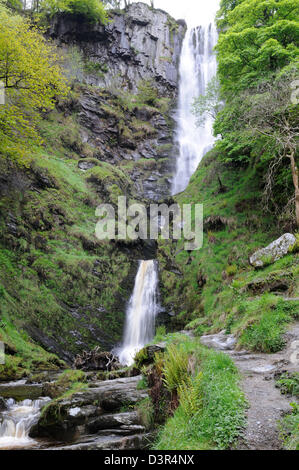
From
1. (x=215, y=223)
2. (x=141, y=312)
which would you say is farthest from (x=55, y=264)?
(x=215, y=223)

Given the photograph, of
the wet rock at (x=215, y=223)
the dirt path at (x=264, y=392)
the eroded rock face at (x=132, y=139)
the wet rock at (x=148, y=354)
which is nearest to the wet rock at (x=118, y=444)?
the dirt path at (x=264, y=392)

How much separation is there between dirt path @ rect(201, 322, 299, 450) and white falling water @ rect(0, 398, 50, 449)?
14.1 feet

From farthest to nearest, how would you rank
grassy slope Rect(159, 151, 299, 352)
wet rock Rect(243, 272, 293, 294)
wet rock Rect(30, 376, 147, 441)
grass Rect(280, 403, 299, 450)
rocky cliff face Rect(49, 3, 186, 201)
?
rocky cliff face Rect(49, 3, 186, 201)
wet rock Rect(243, 272, 293, 294)
grassy slope Rect(159, 151, 299, 352)
wet rock Rect(30, 376, 147, 441)
grass Rect(280, 403, 299, 450)

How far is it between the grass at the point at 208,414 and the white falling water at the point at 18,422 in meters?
3.66

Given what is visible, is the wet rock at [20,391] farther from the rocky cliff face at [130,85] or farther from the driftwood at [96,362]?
the rocky cliff face at [130,85]

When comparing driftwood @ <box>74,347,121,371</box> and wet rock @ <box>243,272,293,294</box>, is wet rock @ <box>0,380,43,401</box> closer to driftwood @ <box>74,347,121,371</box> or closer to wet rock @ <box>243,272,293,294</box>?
driftwood @ <box>74,347,121,371</box>

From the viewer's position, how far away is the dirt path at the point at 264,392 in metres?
2.83

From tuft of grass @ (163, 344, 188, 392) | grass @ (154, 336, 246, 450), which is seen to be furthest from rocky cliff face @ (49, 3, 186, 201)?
grass @ (154, 336, 246, 450)

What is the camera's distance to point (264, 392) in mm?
3771

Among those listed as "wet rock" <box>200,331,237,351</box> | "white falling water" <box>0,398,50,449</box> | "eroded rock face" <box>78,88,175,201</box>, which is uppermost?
"eroded rock face" <box>78,88,175,201</box>

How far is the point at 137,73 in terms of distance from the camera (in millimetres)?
40406

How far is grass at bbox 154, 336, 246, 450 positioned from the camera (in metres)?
2.94

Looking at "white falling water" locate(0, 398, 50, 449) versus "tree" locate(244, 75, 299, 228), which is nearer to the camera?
"white falling water" locate(0, 398, 50, 449)
